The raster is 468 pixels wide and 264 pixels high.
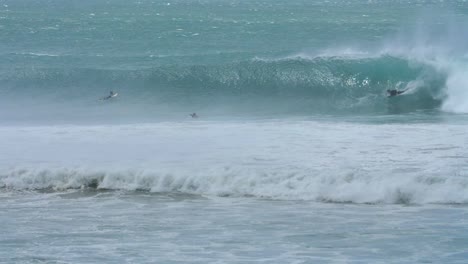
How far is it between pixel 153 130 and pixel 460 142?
6859 mm

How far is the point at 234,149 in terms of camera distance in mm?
20906

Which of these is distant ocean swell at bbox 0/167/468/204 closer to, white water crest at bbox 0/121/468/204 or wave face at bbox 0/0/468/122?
white water crest at bbox 0/121/468/204

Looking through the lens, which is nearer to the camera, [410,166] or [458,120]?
[410,166]

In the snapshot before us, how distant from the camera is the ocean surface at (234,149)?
14.8 metres

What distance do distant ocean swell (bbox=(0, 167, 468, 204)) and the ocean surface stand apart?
36mm

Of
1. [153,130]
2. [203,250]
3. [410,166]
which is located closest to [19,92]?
[153,130]

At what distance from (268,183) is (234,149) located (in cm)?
284

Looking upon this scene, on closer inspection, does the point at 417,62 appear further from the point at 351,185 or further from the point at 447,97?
the point at 351,185

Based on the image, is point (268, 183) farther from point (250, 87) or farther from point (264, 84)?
point (264, 84)

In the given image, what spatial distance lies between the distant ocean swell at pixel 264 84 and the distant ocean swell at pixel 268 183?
30.2 ft

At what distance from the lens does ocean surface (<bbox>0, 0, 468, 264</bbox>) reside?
48.4 feet

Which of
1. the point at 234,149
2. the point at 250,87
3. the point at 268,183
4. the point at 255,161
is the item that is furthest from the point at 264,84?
the point at 268,183

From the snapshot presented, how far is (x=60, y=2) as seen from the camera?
7538 centimetres

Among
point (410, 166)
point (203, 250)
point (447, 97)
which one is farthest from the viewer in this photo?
point (447, 97)
